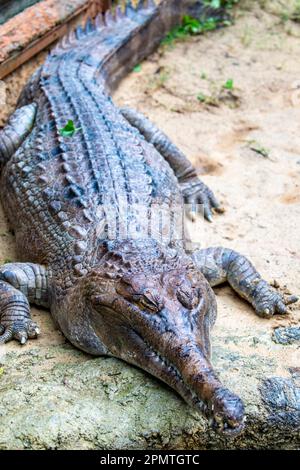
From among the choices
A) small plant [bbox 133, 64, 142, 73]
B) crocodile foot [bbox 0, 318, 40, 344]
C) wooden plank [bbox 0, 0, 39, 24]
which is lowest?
small plant [bbox 133, 64, 142, 73]

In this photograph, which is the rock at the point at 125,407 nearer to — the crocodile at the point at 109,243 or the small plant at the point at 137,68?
the crocodile at the point at 109,243

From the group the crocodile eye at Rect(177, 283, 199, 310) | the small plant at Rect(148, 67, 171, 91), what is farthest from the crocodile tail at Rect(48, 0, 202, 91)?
the crocodile eye at Rect(177, 283, 199, 310)

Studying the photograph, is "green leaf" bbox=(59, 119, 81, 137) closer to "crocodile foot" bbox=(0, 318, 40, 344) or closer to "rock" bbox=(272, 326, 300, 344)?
"crocodile foot" bbox=(0, 318, 40, 344)

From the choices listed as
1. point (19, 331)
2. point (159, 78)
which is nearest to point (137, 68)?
point (159, 78)

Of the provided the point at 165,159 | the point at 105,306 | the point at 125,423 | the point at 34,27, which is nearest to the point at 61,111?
the point at 165,159

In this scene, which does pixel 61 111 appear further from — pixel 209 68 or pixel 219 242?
pixel 209 68

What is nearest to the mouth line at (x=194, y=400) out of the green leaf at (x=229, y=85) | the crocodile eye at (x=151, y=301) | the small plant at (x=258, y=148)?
the crocodile eye at (x=151, y=301)

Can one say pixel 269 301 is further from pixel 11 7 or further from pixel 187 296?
pixel 11 7

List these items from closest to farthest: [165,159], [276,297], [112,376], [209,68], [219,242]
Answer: [112,376] < [276,297] < [219,242] < [165,159] < [209,68]
